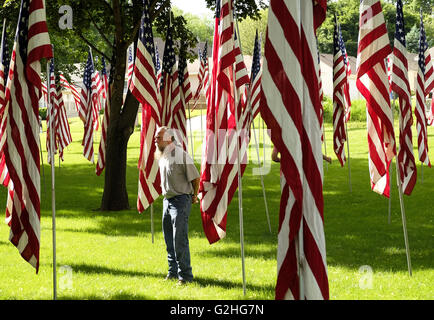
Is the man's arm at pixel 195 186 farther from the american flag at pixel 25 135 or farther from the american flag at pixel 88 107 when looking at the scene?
the american flag at pixel 88 107

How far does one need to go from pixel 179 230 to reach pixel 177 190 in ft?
1.80

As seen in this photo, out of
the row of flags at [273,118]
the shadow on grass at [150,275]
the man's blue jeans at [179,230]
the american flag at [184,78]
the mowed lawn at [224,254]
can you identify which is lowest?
the shadow on grass at [150,275]

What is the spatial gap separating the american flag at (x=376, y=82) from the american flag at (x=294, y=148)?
3.16 metres

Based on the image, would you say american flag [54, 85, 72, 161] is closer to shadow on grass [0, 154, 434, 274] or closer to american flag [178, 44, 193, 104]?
shadow on grass [0, 154, 434, 274]

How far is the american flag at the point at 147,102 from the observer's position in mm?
10289

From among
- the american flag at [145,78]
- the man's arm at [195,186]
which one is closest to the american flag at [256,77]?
the american flag at [145,78]

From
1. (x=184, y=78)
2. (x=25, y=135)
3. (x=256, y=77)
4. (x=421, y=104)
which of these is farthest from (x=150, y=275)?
(x=421, y=104)

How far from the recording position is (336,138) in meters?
16.6

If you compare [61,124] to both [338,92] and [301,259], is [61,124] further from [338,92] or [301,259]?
[301,259]

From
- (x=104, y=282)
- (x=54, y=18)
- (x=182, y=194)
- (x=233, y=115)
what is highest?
(x=54, y=18)

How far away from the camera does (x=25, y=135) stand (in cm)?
720

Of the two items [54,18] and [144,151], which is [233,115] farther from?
[54,18]
